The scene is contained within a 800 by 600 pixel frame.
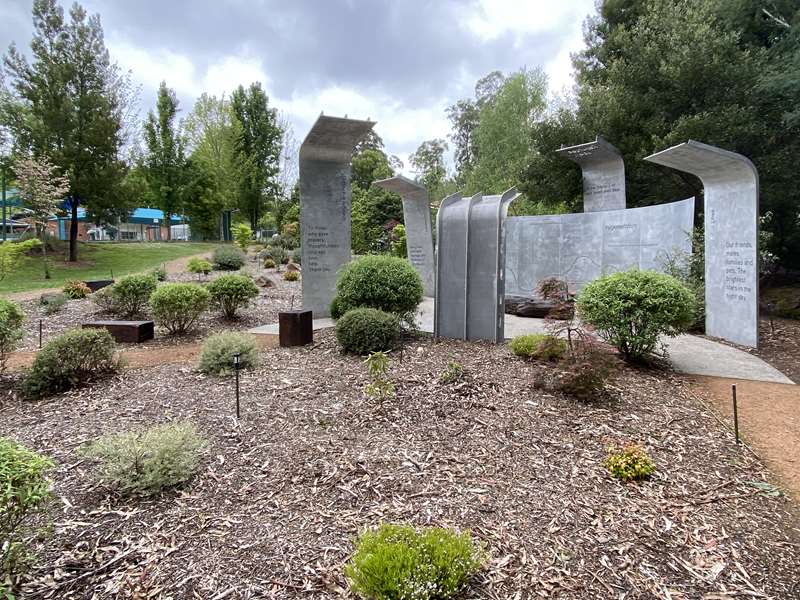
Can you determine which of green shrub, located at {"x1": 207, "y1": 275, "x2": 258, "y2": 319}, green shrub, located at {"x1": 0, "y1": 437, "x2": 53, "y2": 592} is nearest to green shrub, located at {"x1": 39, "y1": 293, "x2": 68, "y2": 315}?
green shrub, located at {"x1": 207, "y1": 275, "x2": 258, "y2": 319}

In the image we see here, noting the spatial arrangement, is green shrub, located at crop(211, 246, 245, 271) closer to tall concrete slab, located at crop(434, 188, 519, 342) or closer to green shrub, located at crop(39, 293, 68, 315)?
green shrub, located at crop(39, 293, 68, 315)

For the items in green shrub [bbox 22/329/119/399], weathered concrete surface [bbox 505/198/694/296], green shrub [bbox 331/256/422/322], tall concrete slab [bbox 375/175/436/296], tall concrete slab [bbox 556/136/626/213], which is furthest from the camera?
tall concrete slab [bbox 375/175/436/296]

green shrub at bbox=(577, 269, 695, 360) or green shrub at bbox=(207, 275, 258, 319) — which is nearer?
green shrub at bbox=(577, 269, 695, 360)

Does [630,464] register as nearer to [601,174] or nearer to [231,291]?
[231,291]

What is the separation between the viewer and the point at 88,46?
21.2m

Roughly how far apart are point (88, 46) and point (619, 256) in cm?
2450

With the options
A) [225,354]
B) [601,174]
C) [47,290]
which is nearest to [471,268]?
[225,354]

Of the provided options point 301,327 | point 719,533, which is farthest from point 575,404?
point 301,327

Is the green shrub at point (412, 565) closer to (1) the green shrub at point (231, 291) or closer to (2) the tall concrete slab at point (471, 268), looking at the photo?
(2) the tall concrete slab at point (471, 268)

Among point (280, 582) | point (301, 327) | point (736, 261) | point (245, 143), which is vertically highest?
point (245, 143)

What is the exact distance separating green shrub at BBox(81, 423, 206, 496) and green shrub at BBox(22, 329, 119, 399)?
2.33 m

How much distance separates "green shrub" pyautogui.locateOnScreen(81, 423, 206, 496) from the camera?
297 cm

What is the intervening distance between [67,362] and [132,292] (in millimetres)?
4696

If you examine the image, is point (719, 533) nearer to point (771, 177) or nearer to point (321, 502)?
point (321, 502)
